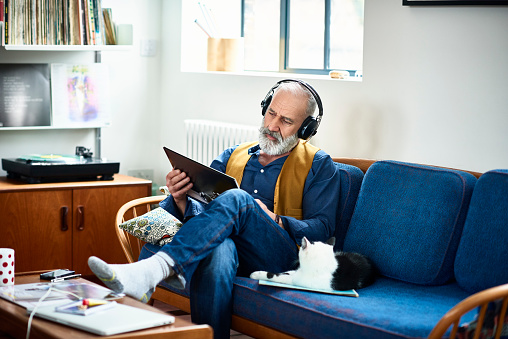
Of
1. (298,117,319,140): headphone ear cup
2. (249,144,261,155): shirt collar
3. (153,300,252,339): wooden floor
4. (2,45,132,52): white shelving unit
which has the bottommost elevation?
(153,300,252,339): wooden floor

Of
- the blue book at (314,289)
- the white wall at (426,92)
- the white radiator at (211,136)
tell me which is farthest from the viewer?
the white radiator at (211,136)

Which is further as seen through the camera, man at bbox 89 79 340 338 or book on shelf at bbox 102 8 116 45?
book on shelf at bbox 102 8 116 45

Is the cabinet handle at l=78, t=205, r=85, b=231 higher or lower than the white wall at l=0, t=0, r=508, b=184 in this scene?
lower

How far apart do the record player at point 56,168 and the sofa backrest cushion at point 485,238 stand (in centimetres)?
209

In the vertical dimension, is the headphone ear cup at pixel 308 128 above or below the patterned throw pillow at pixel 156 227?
→ above

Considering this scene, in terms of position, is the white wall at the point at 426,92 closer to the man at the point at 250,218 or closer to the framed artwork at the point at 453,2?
the framed artwork at the point at 453,2

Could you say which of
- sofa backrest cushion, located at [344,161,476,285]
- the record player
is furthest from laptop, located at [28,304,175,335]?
the record player

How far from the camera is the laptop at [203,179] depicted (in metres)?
2.53

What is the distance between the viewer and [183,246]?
229cm

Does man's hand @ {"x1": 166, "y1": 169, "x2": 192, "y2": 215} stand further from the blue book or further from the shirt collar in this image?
the blue book

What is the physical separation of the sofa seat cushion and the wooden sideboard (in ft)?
4.94

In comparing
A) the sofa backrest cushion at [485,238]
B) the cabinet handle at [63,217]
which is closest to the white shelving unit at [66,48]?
the cabinet handle at [63,217]

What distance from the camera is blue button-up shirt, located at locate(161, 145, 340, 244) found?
262 cm

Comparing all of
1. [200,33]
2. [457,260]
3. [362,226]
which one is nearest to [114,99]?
[200,33]
